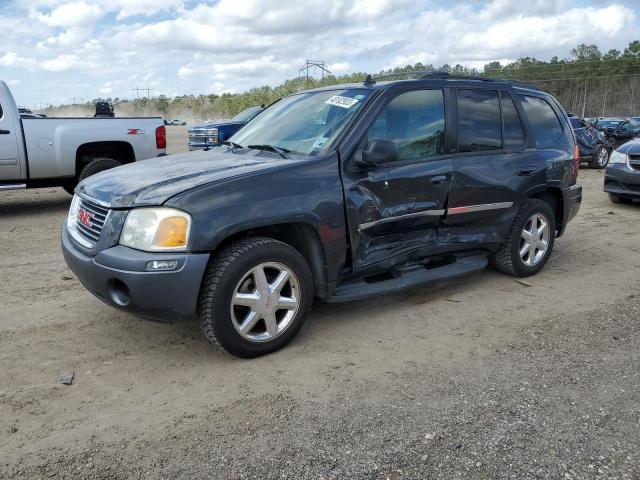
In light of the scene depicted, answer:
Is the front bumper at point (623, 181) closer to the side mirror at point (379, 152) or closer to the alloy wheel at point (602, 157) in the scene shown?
the side mirror at point (379, 152)

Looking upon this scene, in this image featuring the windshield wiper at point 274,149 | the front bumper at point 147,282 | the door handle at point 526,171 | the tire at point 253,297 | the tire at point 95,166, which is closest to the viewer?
the front bumper at point 147,282

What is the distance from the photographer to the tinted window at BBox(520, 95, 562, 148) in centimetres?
532

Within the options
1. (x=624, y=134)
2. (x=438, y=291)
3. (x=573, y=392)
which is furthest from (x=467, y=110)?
(x=624, y=134)

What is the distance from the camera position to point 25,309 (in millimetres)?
4383

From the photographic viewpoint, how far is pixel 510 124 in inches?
200

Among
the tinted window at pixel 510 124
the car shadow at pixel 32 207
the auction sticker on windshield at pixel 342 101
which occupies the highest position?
the auction sticker on windshield at pixel 342 101

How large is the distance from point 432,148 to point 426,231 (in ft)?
2.19

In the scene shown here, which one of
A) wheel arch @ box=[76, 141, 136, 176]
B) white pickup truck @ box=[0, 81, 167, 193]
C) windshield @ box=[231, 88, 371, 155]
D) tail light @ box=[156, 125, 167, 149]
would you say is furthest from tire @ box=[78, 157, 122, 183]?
windshield @ box=[231, 88, 371, 155]

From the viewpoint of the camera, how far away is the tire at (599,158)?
16172 millimetres

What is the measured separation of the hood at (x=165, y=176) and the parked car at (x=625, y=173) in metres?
7.58

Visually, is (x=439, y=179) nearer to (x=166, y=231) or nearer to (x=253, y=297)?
(x=253, y=297)

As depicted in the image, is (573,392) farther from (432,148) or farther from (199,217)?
(199,217)

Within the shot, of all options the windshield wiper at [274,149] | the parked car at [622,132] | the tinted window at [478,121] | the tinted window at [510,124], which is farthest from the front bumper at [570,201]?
the parked car at [622,132]

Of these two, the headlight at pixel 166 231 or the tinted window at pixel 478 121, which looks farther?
the tinted window at pixel 478 121
